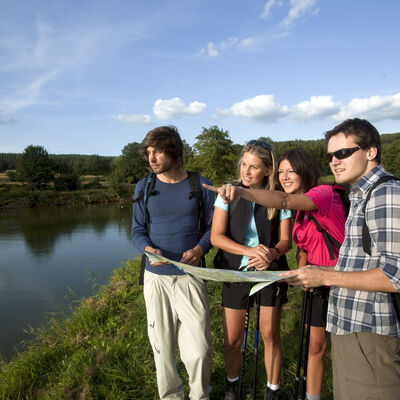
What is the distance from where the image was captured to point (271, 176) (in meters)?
2.55

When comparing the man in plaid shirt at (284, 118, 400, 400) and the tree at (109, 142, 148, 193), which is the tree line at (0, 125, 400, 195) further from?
the man in plaid shirt at (284, 118, 400, 400)

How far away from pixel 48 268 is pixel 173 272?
11.5m

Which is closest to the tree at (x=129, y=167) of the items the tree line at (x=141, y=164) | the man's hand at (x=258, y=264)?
the tree line at (x=141, y=164)

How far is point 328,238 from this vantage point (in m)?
2.20

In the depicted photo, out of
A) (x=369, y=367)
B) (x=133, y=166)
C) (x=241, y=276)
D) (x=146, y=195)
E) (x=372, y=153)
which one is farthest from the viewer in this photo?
(x=133, y=166)

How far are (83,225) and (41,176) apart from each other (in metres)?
36.9

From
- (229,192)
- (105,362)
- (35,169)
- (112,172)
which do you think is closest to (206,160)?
(105,362)

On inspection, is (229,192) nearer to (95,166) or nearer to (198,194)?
(198,194)

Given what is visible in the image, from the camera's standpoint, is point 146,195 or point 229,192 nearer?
point 229,192

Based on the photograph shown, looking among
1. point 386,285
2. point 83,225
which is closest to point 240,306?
point 386,285

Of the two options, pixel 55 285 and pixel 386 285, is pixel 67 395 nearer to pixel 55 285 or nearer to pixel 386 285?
pixel 386 285

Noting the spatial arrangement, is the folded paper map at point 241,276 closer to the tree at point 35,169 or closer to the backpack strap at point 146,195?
the backpack strap at point 146,195

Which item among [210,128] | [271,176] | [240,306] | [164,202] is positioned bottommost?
[240,306]

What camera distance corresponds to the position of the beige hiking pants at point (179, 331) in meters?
2.49
